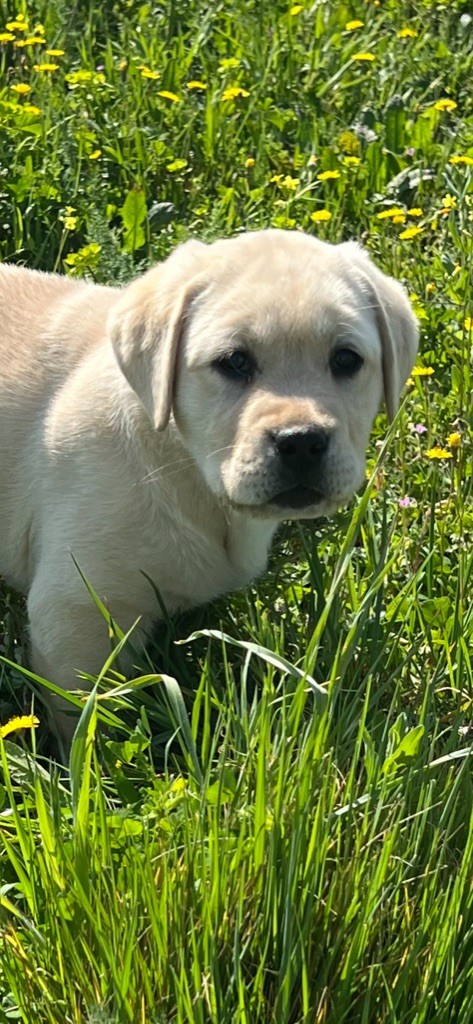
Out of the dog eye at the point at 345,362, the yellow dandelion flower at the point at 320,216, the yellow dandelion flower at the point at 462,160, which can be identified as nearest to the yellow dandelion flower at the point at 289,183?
the yellow dandelion flower at the point at 320,216

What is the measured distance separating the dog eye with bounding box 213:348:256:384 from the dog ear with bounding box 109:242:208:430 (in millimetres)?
117

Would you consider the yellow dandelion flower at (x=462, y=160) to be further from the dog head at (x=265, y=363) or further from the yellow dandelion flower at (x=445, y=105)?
the dog head at (x=265, y=363)

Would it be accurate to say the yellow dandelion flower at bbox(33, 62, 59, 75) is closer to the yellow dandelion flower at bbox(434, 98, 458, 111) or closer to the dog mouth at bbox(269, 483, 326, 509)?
the yellow dandelion flower at bbox(434, 98, 458, 111)

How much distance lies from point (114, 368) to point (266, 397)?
0.55m

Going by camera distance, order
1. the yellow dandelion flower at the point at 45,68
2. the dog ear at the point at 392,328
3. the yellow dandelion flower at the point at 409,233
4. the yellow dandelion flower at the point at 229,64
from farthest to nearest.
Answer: the yellow dandelion flower at the point at 229,64
the yellow dandelion flower at the point at 45,68
the yellow dandelion flower at the point at 409,233
the dog ear at the point at 392,328

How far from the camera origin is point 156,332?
2.97 metres

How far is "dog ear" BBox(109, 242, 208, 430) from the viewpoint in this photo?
2945 mm

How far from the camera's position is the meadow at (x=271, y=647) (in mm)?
2090

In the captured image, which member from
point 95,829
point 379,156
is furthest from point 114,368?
point 379,156

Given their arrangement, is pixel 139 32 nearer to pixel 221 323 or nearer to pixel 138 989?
pixel 221 323

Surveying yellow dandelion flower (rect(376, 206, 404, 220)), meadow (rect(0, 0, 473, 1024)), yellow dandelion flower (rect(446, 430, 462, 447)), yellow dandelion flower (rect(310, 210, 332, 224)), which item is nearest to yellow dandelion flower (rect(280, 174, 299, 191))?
meadow (rect(0, 0, 473, 1024))

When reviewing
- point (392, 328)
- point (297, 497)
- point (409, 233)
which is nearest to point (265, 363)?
point (297, 497)

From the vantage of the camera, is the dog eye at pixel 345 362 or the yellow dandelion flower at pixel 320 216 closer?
the dog eye at pixel 345 362

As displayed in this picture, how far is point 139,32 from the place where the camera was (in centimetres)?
554
